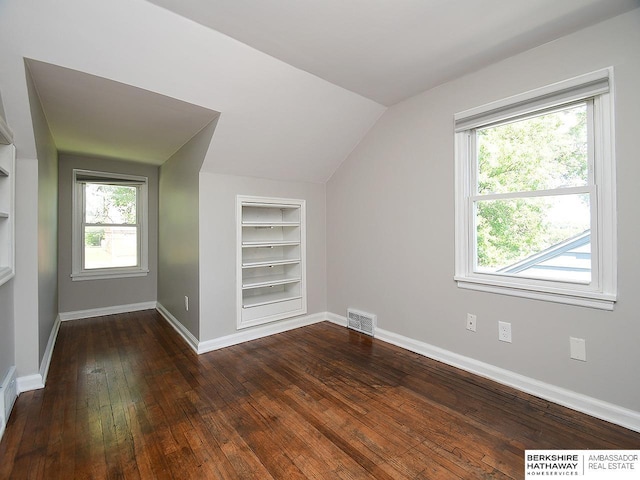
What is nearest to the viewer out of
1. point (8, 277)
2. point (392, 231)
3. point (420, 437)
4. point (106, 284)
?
point (420, 437)

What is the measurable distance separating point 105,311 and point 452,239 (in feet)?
14.8

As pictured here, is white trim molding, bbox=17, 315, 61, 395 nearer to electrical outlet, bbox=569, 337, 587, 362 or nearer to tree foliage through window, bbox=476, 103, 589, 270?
tree foliage through window, bbox=476, 103, 589, 270

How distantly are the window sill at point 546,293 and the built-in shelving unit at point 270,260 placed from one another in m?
1.86

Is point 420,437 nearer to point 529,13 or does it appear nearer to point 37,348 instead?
point 529,13

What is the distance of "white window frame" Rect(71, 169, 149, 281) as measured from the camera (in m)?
3.97

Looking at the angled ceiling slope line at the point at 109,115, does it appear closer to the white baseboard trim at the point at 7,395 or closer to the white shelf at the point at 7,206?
the white shelf at the point at 7,206

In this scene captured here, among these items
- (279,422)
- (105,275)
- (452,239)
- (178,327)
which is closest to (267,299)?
(178,327)

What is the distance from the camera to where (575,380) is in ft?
6.38

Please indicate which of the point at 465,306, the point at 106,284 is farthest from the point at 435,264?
the point at 106,284

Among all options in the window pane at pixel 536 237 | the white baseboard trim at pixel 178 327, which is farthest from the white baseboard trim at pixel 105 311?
the window pane at pixel 536 237

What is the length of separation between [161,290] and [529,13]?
15.7 feet

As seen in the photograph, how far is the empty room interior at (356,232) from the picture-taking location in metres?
1.66

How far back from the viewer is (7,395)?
6.17ft

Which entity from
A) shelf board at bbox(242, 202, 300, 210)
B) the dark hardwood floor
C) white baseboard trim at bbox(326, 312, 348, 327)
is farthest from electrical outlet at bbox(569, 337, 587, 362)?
shelf board at bbox(242, 202, 300, 210)
